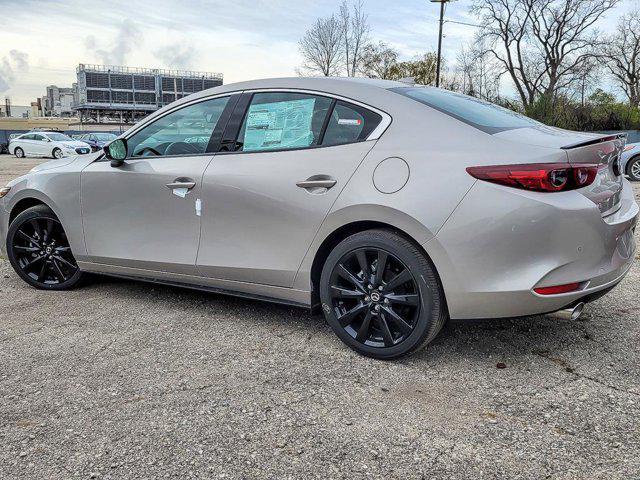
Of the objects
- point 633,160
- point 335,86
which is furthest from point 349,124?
point 633,160

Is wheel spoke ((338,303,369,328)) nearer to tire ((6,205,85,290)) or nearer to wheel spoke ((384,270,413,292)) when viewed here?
wheel spoke ((384,270,413,292))

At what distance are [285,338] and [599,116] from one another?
35.5 m

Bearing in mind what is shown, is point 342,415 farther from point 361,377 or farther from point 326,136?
point 326,136

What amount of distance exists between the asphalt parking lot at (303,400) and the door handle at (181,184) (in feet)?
3.05

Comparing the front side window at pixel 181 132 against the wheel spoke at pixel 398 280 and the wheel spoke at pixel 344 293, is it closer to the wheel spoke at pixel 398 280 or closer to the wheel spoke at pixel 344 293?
the wheel spoke at pixel 344 293

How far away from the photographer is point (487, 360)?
326 cm

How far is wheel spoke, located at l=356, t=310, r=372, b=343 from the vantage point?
3.22 meters

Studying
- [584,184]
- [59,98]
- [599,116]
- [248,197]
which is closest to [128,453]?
[248,197]

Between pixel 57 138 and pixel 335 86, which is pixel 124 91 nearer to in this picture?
pixel 57 138

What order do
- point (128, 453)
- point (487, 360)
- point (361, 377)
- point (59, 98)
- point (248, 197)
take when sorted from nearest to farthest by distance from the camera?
point (128, 453), point (361, 377), point (487, 360), point (248, 197), point (59, 98)

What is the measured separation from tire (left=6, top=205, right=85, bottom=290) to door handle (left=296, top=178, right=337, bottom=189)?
235 cm

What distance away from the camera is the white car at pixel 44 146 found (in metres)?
32.9

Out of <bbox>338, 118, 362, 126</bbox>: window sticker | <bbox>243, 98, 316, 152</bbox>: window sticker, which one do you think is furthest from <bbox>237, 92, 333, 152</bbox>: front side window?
<bbox>338, 118, 362, 126</bbox>: window sticker

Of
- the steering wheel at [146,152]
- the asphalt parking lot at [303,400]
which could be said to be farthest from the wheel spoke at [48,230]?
the steering wheel at [146,152]
